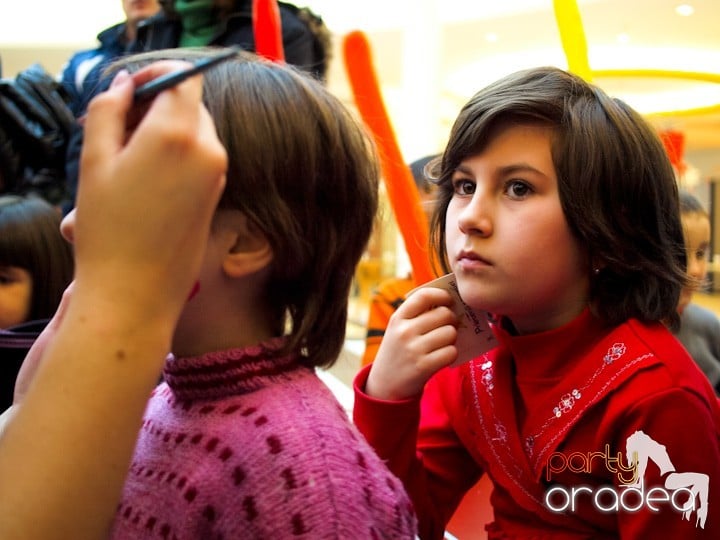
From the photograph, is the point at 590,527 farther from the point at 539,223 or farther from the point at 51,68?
the point at 51,68

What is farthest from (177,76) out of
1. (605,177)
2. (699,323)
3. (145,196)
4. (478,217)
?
(699,323)

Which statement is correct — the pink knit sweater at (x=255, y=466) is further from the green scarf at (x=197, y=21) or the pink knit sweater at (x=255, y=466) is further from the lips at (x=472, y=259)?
the green scarf at (x=197, y=21)

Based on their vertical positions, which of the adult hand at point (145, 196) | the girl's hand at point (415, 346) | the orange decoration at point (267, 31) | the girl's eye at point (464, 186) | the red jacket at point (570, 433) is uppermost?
the orange decoration at point (267, 31)

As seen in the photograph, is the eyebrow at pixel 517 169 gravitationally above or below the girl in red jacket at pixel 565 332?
above

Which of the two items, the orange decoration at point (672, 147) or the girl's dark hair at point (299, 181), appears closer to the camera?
the girl's dark hair at point (299, 181)

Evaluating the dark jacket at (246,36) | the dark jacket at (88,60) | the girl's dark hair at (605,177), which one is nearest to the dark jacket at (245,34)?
the dark jacket at (246,36)

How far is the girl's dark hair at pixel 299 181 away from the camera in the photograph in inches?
18.7

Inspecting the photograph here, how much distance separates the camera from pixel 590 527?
0.62m

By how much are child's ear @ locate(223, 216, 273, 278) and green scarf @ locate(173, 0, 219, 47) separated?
0.66 meters

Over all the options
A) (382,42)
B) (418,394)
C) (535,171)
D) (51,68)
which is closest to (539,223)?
(535,171)

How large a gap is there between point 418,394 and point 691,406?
0.79 ft

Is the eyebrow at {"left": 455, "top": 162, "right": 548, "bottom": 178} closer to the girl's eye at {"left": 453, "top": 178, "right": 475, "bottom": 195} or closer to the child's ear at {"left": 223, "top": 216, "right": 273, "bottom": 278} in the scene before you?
the girl's eye at {"left": 453, "top": 178, "right": 475, "bottom": 195}

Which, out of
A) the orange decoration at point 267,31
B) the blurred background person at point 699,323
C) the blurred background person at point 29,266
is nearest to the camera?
the orange decoration at point 267,31

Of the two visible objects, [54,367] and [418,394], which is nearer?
[54,367]
